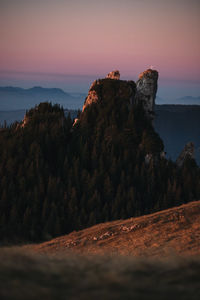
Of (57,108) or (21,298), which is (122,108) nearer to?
(57,108)

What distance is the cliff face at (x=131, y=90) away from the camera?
135000 mm

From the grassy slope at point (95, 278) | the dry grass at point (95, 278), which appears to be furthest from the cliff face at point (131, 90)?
the dry grass at point (95, 278)

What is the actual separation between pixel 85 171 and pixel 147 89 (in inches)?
2219

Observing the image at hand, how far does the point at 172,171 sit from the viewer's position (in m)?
114

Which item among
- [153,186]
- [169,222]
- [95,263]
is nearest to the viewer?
[95,263]

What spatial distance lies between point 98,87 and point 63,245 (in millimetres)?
100616

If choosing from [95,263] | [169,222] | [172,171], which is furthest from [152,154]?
[95,263]

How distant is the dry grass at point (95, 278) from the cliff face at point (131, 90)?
12628cm

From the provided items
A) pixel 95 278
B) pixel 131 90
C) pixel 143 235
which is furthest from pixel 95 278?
pixel 131 90

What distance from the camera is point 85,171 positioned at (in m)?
100

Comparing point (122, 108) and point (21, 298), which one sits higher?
point (122, 108)

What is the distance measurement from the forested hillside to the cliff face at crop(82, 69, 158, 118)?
3.26 feet

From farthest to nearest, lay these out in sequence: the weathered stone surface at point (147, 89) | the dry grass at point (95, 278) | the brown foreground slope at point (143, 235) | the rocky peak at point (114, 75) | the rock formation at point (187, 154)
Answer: the rocky peak at point (114, 75) < the weathered stone surface at point (147, 89) < the rock formation at point (187, 154) < the brown foreground slope at point (143, 235) < the dry grass at point (95, 278)

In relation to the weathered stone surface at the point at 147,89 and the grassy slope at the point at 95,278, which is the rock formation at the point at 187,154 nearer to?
the weathered stone surface at the point at 147,89
